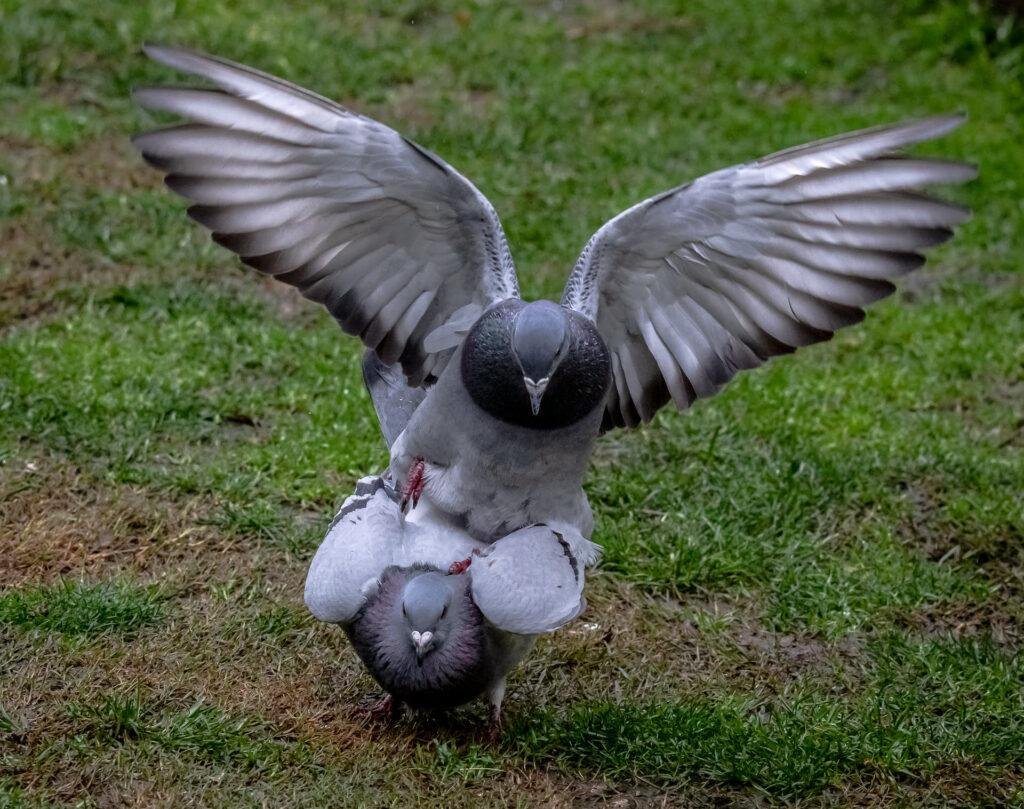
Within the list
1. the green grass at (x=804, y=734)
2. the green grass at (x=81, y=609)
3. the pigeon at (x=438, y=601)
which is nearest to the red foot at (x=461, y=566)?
the pigeon at (x=438, y=601)

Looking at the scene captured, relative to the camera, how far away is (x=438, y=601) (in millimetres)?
3930

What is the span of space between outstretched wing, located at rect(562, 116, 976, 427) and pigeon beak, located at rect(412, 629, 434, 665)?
110 centimetres

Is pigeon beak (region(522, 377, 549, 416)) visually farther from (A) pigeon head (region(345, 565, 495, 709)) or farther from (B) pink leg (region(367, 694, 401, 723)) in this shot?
(B) pink leg (region(367, 694, 401, 723))

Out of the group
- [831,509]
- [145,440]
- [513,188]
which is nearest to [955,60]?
[513,188]

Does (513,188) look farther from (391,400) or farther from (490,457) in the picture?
(490,457)

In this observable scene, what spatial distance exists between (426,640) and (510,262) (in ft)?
3.93

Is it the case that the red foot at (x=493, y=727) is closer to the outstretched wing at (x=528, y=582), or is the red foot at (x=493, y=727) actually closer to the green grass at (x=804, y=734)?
the green grass at (x=804, y=734)

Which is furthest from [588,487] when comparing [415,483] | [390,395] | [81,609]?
[81,609]

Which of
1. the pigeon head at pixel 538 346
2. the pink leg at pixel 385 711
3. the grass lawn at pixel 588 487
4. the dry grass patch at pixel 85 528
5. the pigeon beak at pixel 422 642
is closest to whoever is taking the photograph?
the pigeon head at pixel 538 346

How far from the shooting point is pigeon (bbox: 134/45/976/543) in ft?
12.8

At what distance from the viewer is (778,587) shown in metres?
5.09

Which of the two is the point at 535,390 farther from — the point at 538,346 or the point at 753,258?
the point at 753,258

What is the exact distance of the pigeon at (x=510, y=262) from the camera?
154 inches

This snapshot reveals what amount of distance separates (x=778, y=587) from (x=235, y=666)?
2.02 m
